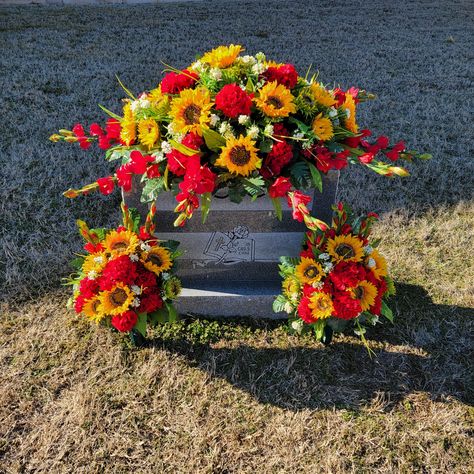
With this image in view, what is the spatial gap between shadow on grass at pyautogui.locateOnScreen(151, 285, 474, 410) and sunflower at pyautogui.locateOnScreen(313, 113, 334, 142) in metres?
1.23

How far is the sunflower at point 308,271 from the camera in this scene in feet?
8.15

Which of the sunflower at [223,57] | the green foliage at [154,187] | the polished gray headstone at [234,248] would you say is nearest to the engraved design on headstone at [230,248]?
the polished gray headstone at [234,248]

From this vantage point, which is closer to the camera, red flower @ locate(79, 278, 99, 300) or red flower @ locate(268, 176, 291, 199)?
red flower @ locate(268, 176, 291, 199)

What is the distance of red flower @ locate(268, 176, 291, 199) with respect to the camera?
7.16 ft

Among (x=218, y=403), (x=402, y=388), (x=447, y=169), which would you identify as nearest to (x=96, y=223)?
(x=218, y=403)

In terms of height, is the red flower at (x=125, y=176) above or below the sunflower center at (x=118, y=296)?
above

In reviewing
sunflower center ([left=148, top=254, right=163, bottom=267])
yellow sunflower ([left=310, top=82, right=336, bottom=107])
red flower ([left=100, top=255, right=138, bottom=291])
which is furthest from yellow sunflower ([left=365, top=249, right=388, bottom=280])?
red flower ([left=100, top=255, right=138, bottom=291])

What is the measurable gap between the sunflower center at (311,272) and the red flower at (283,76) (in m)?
0.95

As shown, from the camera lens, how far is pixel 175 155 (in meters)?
2.20

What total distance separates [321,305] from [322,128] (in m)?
0.89

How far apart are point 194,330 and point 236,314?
0.29 m

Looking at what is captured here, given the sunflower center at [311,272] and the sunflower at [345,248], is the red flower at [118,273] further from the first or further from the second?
the sunflower at [345,248]

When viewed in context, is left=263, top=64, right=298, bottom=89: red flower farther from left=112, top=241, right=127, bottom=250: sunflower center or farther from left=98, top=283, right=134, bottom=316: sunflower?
left=98, top=283, right=134, bottom=316: sunflower

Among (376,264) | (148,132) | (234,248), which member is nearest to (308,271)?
(376,264)
